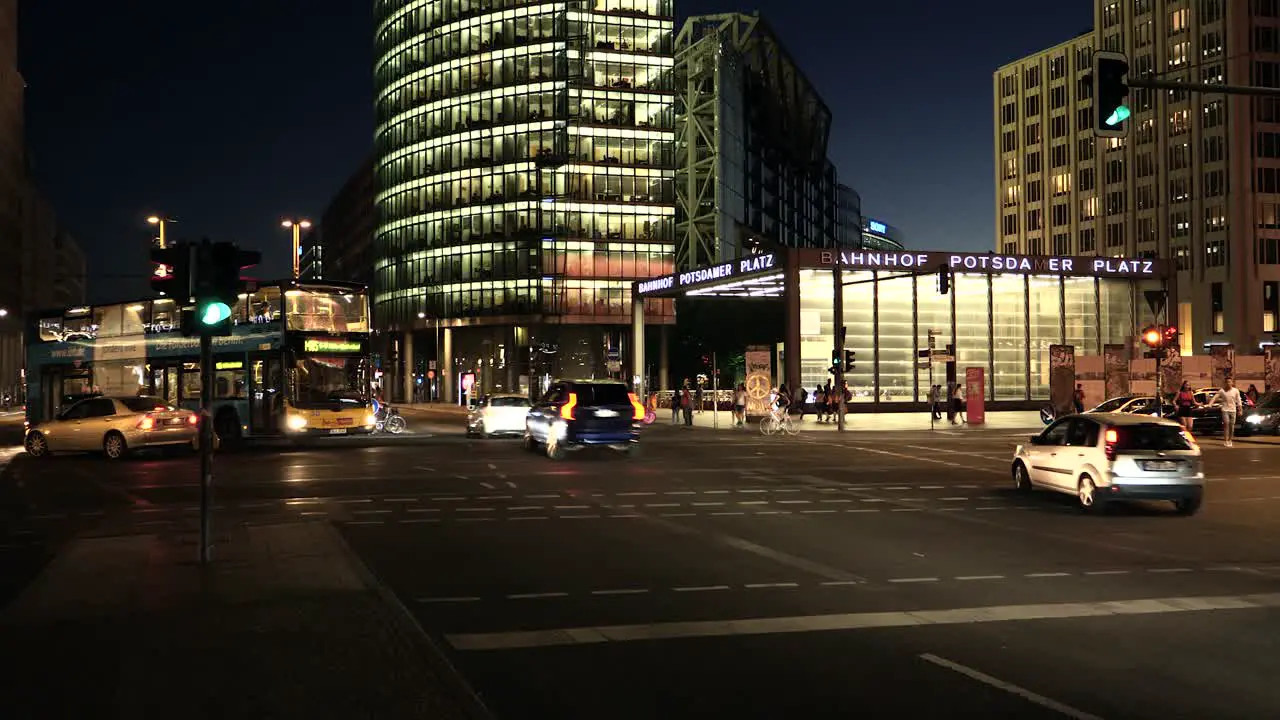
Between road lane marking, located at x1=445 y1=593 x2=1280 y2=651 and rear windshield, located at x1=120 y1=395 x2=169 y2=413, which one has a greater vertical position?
rear windshield, located at x1=120 y1=395 x2=169 y2=413

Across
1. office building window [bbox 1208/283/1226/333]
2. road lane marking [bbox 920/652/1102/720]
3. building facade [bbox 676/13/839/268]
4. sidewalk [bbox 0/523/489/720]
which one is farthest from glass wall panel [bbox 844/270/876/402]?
office building window [bbox 1208/283/1226/333]

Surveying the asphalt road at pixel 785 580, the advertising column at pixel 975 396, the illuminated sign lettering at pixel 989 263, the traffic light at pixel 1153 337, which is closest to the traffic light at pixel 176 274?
the asphalt road at pixel 785 580

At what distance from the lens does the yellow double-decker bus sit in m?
31.7

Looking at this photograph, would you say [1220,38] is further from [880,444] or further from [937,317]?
[880,444]

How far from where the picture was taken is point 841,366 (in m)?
45.3

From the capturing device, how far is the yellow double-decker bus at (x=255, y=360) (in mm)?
31703

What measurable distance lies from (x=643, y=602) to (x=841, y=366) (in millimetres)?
36629

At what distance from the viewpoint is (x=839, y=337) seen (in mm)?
45438

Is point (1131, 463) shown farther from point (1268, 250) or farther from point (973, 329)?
point (1268, 250)


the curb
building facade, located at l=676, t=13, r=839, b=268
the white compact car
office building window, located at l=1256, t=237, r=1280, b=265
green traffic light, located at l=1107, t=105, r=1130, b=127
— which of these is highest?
building facade, located at l=676, t=13, r=839, b=268

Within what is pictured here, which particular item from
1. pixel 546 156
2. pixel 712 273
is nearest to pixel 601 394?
pixel 712 273

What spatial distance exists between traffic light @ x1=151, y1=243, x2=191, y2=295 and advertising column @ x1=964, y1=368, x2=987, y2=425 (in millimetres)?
40229

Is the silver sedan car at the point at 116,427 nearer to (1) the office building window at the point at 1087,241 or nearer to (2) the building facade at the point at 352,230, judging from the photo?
(2) the building facade at the point at 352,230

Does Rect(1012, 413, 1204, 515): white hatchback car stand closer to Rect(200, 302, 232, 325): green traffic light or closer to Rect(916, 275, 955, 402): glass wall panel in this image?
Rect(200, 302, 232, 325): green traffic light
